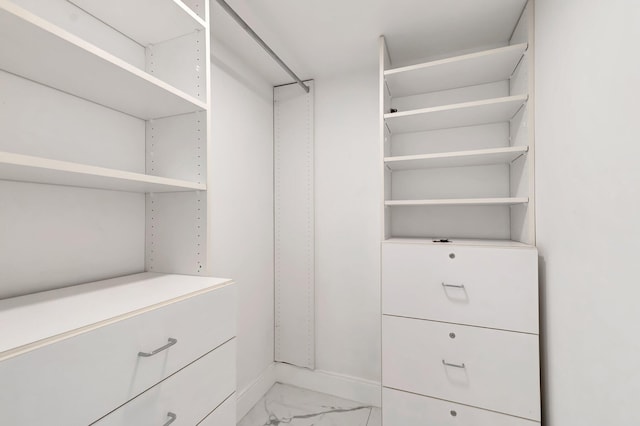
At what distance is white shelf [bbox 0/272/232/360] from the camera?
0.57m

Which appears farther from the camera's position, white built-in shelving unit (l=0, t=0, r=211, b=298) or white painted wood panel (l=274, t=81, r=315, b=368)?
white painted wood panel (l=274, t=81, r=315, b=368)

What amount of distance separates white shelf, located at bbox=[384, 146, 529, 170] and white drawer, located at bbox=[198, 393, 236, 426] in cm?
136

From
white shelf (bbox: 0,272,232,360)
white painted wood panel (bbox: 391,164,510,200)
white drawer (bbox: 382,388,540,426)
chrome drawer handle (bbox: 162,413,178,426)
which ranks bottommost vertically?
white drawer (bbox: 382,388,540,426)

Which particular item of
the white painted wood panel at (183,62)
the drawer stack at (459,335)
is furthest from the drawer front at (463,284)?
the white painted wood panel at (183,62)

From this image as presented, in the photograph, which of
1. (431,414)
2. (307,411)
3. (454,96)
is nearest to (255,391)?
(307,411)

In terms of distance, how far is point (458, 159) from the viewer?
1.57 meters

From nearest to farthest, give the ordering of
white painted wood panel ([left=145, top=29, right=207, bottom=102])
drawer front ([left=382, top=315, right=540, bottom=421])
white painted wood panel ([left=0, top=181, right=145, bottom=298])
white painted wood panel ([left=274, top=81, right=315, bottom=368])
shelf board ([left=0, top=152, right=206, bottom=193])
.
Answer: shelf board ([left=0, top=152, right=206, bottom=193]) < white painted wood panel ([left=0, top=181, right=145, bottom=298]) < white painted wood panel ([left=145, top=29, right=207, bottom=102]) < drawer front ([left=382, top=315, right=540, bottom=421]) < white painted wood panel ([left=274, top=81, right=315, bottom=368])

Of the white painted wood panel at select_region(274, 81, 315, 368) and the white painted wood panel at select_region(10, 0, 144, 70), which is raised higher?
the white painted wood panel at select_region(10, 0, 144, 70)

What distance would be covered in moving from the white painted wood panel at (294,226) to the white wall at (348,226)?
0.21 ft

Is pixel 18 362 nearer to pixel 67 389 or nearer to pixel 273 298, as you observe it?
pixel 67 389

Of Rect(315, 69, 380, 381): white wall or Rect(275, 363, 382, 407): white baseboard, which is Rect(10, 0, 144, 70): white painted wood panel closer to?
Rect(315, 69, 380, 381): white wall

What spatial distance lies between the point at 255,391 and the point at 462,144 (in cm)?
217

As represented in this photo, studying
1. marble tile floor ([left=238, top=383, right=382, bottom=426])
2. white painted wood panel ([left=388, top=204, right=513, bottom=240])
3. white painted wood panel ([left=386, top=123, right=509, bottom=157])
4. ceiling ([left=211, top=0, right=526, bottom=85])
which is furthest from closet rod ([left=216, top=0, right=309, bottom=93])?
marble tile floor ([left=238, top=383, right=382, bottom=426])

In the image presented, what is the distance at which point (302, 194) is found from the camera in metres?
2.16
